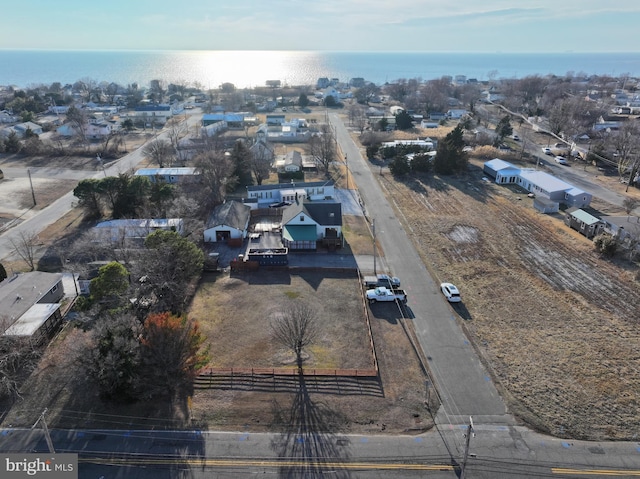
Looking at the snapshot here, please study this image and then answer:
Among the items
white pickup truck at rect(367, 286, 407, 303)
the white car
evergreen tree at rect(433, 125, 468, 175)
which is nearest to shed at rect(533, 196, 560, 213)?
evergreen tree at rect(433, 125, 468, 175)

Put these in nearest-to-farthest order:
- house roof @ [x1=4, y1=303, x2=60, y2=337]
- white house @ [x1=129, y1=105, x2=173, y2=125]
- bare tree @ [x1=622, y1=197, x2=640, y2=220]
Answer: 1. house roof @ [x1=4, y1=303, x2=60, y2=337]
2. bare tree @ [x1=622, y1=197, x2=640, y2=220]
3. white house @ [x1=129, y1=105, x2=173, y2=125]

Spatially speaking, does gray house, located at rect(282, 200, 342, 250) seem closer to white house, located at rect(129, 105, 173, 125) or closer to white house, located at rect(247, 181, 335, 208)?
white house, located at rect(247, 181, 335, 208)

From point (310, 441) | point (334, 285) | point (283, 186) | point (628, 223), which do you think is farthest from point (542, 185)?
point (310, 441)

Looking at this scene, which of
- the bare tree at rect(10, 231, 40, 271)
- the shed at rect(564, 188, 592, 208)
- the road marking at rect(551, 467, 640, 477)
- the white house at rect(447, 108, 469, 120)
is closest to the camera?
the road marking at rect(551, 467, 640, 477)

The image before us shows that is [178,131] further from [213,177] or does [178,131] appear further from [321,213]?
[321,213]

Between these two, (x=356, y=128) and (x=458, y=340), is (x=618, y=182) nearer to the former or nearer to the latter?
(x=458, y=340)

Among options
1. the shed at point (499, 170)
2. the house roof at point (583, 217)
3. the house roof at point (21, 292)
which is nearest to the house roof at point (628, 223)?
the house roof at point (583, 217)

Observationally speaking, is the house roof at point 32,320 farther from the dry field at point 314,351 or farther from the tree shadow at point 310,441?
the tree shadow at point 310,441

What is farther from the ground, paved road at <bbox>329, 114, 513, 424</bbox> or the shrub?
the shrub
